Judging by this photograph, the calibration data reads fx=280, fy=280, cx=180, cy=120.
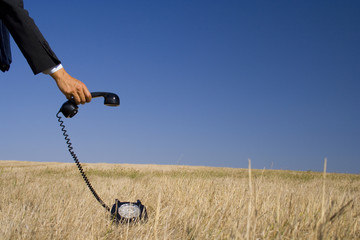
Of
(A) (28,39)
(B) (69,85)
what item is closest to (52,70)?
(B) (69,85)

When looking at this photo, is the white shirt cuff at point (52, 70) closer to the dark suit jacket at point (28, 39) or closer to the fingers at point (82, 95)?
the dark suit jacket at point (28, 39)

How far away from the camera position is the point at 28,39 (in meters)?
2.62

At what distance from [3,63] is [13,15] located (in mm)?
658

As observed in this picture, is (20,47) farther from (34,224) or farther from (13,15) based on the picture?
(34,224)

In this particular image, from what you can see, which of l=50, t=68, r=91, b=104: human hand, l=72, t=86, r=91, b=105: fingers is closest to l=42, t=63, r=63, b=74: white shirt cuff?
l=50, t=68, r=91, b=104: human hand

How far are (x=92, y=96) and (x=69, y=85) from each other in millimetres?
401

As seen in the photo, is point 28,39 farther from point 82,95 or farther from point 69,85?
point 82,95

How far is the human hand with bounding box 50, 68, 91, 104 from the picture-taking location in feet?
8.77

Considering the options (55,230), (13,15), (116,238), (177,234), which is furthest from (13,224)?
(13,15)

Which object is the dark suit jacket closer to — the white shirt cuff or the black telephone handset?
the white shirt cuff

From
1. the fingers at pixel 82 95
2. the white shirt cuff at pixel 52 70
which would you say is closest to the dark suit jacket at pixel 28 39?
the white shirt cuff at pixel 52 70

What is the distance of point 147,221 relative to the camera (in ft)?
9.39

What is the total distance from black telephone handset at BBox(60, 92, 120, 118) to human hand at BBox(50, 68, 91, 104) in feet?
0.36

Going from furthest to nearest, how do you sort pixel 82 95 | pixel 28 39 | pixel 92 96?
1. pixel 92 96
2. pixel 82 95
3. pixel 28 39
